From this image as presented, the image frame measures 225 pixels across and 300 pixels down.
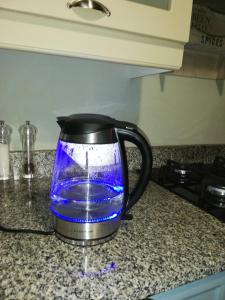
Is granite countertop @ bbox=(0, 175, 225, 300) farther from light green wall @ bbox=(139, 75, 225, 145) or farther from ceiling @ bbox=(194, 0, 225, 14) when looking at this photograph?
ceiling @ bbox=(194, 0, 225, 14)

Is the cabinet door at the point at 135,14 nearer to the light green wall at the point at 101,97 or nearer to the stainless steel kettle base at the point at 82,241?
the light green wall at the point at 101,97

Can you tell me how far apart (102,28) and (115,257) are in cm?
51

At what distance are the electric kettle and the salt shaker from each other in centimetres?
30

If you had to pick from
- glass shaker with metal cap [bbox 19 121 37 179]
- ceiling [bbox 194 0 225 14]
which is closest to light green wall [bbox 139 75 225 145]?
ceiling [bbox 194 0 225 14]

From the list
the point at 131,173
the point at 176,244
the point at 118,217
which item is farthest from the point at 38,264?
the point at 131,173

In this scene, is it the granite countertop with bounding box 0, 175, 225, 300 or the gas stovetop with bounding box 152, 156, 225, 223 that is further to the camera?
the gas stovetop with bounding box 152, 156, 225, 223

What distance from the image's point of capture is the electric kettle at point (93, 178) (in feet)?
1.64

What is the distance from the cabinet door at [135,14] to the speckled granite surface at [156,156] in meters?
0.50

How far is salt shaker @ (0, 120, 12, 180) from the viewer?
2.61ft

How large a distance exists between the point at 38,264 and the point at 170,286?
25 centimetres

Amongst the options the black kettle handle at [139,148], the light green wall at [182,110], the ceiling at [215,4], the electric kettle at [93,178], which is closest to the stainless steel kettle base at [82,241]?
the electric kettle at [93,178]

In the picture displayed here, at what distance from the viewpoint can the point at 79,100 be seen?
36.4 inches

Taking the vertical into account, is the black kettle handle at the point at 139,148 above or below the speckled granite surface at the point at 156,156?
above

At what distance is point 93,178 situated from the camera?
0.63 metres
